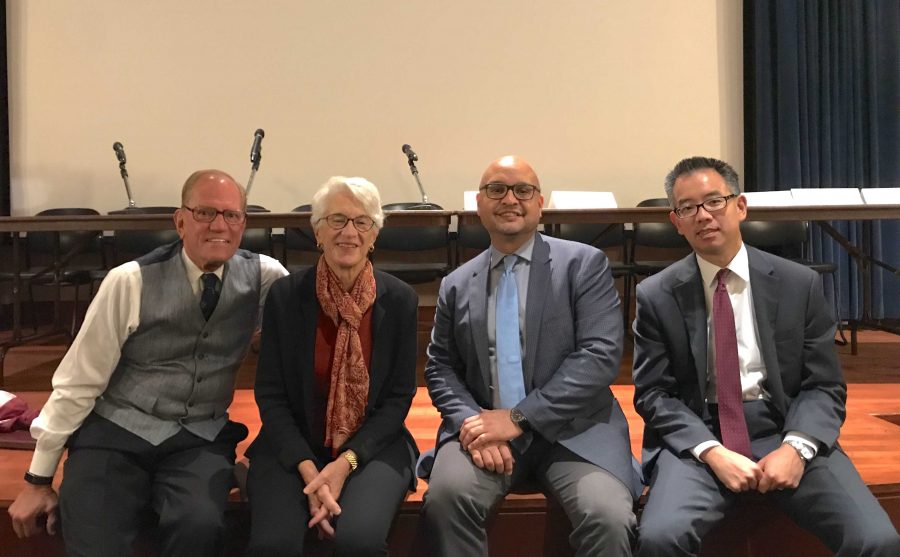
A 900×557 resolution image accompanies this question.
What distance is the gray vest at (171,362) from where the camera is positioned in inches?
68.9

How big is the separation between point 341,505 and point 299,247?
134 inches

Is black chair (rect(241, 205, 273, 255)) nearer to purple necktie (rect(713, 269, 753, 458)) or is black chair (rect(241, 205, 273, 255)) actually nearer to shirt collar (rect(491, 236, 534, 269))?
shirt collar (rect(491, 236, 534, 269))

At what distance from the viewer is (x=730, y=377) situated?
5.69 feet

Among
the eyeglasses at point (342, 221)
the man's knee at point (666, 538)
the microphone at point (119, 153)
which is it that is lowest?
the man's knee at point (666, 538)

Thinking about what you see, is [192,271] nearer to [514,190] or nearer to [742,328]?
[514,190]

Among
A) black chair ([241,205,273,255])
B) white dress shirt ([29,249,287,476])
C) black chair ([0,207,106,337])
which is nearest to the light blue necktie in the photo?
white dress shirt ([29,249,287,476])

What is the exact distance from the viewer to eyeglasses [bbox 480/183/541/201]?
1.84 metres

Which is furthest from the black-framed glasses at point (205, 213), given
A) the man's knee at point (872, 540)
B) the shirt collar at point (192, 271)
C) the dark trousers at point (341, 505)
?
the man's knee at point (872, 540)

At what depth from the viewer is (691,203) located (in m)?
1.76

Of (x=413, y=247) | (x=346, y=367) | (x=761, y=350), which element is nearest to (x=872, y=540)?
(x=761, y=350)

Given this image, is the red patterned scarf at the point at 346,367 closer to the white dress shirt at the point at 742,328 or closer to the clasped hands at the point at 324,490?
the clasped hands at the point at 324,490

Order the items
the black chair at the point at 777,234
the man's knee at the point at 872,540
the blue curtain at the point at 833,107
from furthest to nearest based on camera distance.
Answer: the blue curtain at the point at 833,107 < the black chair at the point at 777,234 < the man's knee at the point at 872,540

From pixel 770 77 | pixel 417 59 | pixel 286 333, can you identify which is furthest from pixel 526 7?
pixel 286 333

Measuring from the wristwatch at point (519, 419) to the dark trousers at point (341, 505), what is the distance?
0.99 feet
